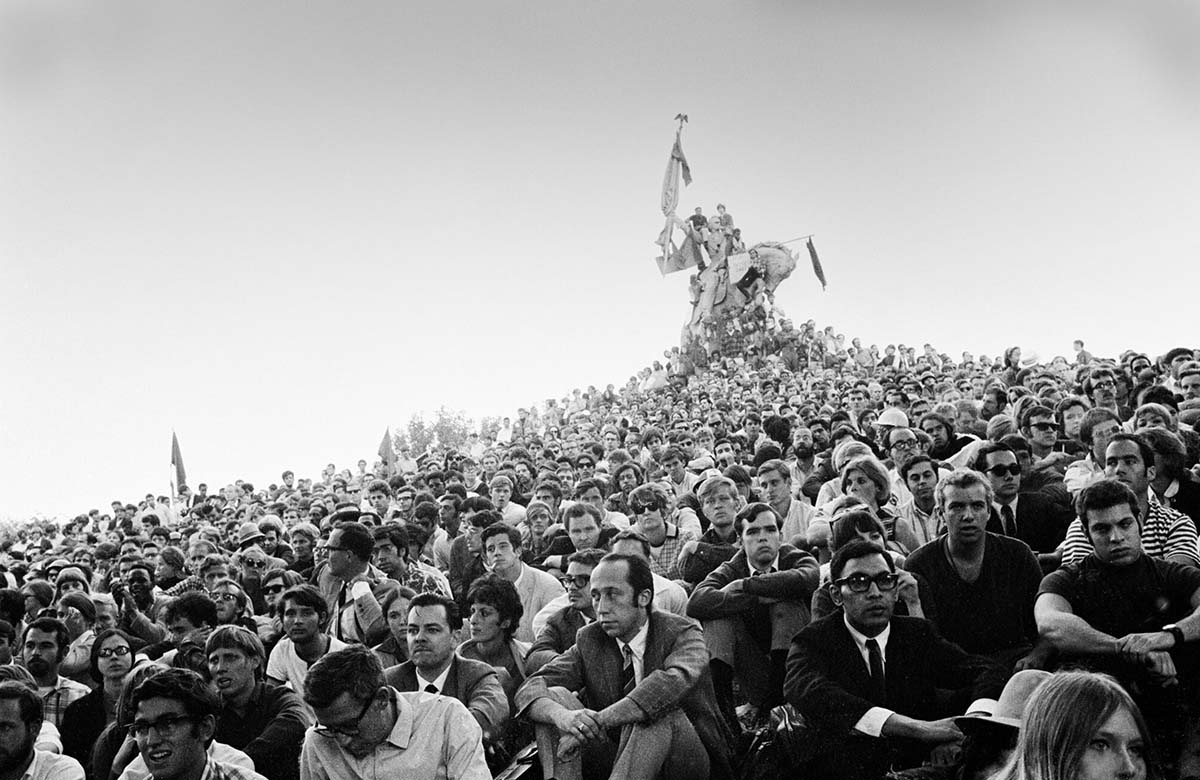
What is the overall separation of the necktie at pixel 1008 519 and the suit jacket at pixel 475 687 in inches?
129

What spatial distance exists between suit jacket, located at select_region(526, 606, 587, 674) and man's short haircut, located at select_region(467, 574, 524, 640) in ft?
0.61

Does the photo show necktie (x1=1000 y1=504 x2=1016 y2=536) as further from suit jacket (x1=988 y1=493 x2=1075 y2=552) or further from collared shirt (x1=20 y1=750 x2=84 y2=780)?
collared shirt (x1=20 y1=750 x2=84 y2=780)

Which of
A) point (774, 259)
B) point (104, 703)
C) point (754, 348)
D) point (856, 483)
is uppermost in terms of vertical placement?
point (774, 259)

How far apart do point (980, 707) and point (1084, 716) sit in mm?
1719

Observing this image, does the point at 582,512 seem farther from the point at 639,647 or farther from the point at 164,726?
the point at 164,726

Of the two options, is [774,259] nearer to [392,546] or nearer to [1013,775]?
[392,546]

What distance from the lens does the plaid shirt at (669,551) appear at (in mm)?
8094

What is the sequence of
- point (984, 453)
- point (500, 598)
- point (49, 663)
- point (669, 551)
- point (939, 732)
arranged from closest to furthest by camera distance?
point (939, 732), point (500, 598), point (49, 663), point (984, 453), point (669, 551)

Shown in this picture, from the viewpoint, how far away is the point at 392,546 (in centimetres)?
772

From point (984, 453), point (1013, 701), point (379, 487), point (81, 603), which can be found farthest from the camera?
point (379, 487)

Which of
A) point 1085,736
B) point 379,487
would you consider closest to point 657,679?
point 1085,736

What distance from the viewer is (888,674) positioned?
448 centimetres

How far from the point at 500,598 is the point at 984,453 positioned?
3206 mm

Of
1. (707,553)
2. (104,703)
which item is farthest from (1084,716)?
(104,703)
